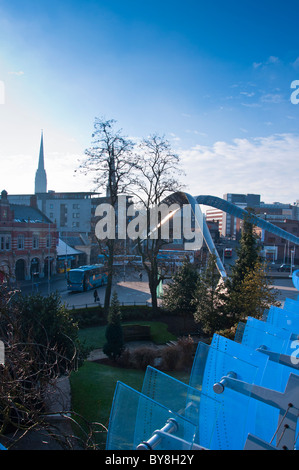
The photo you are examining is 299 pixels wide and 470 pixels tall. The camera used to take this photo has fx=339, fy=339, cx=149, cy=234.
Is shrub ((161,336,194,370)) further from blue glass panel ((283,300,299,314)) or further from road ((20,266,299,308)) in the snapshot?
road ((20,266,299,308))

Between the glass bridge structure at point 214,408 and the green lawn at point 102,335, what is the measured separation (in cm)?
1261

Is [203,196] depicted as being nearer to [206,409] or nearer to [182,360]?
[182,360]

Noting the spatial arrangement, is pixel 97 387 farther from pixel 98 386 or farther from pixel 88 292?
pixel 88 292

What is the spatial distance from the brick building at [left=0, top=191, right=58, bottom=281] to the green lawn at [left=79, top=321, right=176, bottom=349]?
Result: 13.2m

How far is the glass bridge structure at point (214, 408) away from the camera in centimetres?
349

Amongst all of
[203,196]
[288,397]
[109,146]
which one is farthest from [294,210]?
[288,397]

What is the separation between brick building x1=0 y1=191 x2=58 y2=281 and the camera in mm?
34750

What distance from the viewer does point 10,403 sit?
15.1 feet

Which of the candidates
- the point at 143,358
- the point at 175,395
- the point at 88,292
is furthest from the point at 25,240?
the point at 175,395

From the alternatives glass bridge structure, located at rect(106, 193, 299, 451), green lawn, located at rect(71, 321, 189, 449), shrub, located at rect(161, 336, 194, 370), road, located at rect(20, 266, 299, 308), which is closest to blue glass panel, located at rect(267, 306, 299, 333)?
glass bridge structure, located at rect(106, 193, 299, 451)

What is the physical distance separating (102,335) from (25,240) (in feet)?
69.6
